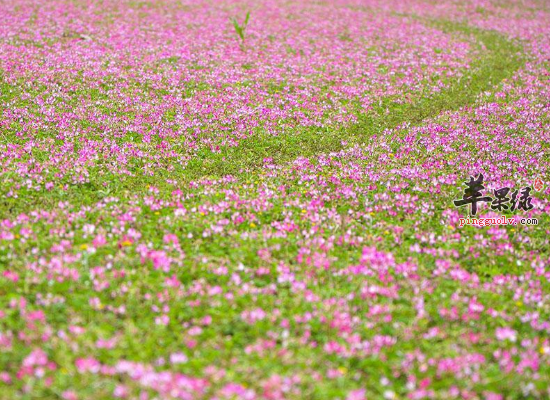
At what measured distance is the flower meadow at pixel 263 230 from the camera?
543 centimetres

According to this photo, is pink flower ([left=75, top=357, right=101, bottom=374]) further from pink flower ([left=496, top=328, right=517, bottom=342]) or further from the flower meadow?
pink flower ([left=496, top=328, right=517, bottom=342])

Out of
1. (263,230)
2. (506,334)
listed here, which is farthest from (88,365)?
(506,334)

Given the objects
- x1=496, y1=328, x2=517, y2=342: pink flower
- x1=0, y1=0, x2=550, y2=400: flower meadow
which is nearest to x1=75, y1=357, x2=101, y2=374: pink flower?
x1=0, y1=0, x2=550, y2=400: flower meadow

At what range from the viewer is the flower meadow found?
543 centimetres

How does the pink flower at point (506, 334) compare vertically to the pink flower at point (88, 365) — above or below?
above

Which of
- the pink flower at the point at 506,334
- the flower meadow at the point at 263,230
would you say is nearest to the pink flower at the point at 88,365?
the flower meadow at the point at 263,230

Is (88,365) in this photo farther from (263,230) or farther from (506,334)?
(506,334)

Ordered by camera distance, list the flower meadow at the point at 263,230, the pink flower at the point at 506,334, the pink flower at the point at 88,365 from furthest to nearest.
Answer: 1. the pink flower at the point at 506,334
2. the flower meadow at the point at 263,230
3. the pink flower at the point at 88,365

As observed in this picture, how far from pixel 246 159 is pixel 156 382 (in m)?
8.41

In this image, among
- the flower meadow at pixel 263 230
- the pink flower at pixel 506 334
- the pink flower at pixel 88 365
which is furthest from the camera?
the pink flower at pixel 506 334

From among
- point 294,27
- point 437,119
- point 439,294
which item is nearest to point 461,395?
point 439,294

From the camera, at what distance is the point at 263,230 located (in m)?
8.53

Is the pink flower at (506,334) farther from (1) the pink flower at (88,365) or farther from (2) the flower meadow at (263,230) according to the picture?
(1) the pink flower at (88,365)

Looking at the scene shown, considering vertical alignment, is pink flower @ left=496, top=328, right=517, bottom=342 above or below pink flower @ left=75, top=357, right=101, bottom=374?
above
